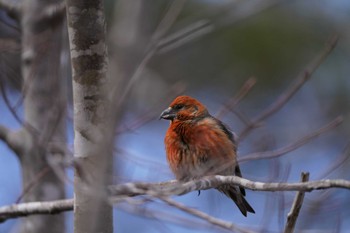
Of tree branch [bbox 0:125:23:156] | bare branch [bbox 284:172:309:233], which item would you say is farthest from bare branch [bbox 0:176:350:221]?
tree branch [bbox 0:125:23:156]

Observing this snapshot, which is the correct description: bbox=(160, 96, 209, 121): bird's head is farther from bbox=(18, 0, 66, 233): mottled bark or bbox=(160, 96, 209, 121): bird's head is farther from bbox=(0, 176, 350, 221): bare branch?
bbox=(0, 176, 350, 221): bare branch

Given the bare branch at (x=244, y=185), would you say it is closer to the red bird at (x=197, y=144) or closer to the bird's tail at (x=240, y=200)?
the red bird at (x=197, y=144)

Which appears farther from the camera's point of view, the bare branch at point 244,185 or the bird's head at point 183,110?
the bird's head at point 183,110

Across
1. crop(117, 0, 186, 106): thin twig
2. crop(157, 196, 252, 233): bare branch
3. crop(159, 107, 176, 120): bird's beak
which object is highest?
crop(159, 107, 176, 120): bird's beak

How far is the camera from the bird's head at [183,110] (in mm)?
5148

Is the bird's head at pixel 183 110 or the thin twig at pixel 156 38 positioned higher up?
the bird's head at pixel 183 110

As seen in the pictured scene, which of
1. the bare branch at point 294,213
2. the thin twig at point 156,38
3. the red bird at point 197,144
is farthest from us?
the red bird at point 197,144

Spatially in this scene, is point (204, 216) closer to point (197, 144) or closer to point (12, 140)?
point (197, 144)

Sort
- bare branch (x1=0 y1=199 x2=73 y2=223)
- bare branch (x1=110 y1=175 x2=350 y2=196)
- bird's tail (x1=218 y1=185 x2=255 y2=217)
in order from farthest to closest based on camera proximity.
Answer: bird's tail (x1=218 y1=185 x2=255 y2=217)
bare branch (x1=0 y1=199 x2=73 y2=223)
bare branch (x1=110 y1=175 x2=350 y2=196)

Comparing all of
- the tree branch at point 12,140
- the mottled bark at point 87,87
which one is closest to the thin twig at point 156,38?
the mottled bark at point 87,87

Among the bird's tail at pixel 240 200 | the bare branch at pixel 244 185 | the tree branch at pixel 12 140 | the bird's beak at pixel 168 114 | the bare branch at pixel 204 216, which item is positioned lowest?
the bare branch at pixel 204 216

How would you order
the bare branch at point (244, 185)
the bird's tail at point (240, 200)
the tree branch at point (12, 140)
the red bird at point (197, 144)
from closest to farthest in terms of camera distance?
1. the bare branch at point (244, 185)
2. the red bird at point (197, 144)
3. the tree branch at point (12, 140)
4. the bird's tail at point (240, 200)

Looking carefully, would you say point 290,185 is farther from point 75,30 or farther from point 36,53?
point 36,53

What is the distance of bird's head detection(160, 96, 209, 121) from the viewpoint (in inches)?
203
